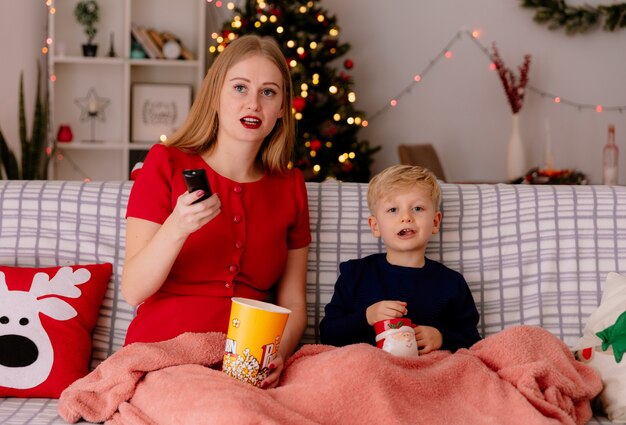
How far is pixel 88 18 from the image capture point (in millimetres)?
4875

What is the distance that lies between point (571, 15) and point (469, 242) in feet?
12.2

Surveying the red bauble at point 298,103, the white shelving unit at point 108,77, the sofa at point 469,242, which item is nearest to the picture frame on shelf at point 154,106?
the white shelving unit at point 108,77

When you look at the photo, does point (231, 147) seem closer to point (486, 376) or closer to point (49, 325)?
point (49, 325)

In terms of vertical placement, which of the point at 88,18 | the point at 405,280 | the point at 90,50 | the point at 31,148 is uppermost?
the point at 88,18

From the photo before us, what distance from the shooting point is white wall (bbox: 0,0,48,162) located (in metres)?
4.70

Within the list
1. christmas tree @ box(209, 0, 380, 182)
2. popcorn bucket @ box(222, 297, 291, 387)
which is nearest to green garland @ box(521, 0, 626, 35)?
christmas tree @ box(209, 0, 380, 182)

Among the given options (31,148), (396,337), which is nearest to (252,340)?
(396,337)

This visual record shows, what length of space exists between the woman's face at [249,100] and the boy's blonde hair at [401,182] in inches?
11.0

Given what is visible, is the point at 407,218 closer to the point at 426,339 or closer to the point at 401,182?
the point at 401,182

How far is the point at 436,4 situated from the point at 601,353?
3.97 metres

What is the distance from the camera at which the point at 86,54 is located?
4867 millimetres

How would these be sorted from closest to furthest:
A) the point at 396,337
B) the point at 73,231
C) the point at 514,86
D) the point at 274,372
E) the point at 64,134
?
the point at 274,372 → the point at 396,337 → the point at 73,231 → the point at 64,134 → the point at 514,86

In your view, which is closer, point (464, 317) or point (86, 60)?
point (464, 317)

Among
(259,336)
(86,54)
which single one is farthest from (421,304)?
(86,54)
